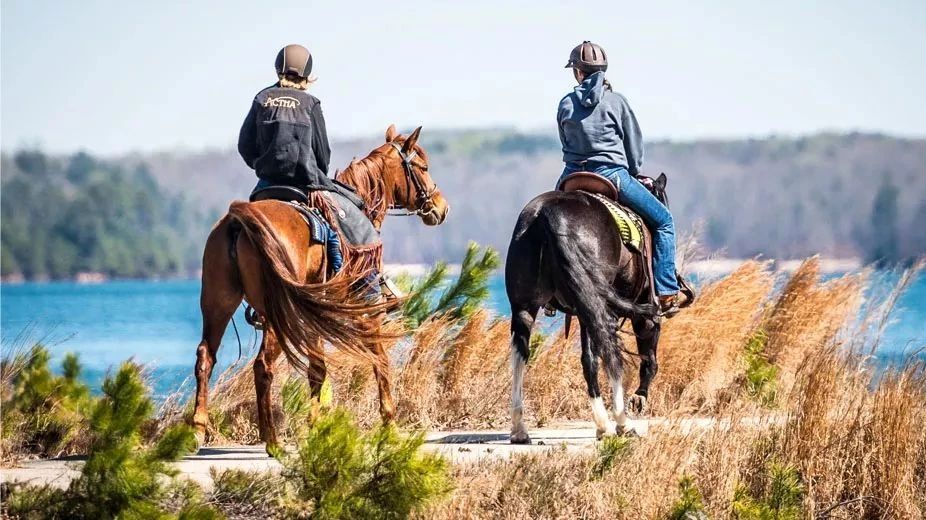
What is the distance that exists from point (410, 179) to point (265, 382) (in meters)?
2.22

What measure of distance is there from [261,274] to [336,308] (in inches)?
20.0

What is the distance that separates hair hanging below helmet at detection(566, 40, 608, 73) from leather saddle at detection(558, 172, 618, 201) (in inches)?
30.0

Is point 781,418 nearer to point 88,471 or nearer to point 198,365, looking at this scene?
point 198,365

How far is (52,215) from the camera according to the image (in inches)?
3969

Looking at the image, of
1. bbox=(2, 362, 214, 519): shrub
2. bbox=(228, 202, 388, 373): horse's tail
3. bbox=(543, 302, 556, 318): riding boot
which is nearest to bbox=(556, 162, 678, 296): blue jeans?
bbox=(543, 302, 556, 318): riding boot

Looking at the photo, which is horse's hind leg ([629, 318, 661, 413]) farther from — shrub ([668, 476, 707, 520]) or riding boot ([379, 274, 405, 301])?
shrub ([668, 476, 707, 520])

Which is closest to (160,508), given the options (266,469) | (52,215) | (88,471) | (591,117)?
(88,471)

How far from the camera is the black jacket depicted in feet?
32.0

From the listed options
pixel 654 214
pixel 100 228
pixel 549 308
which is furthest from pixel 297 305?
pixel 100 228

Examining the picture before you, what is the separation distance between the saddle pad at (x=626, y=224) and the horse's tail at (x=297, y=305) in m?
2.00

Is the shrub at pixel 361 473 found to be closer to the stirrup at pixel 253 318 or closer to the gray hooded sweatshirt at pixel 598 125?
the stirrup at pixel 253 318

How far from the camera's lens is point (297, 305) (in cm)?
909

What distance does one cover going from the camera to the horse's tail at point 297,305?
9.09 meters

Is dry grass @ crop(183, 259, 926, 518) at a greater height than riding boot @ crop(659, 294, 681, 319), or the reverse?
riding boot @ crop(659, 294, 681, 319)
